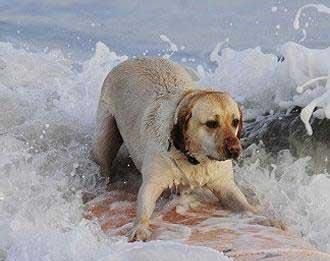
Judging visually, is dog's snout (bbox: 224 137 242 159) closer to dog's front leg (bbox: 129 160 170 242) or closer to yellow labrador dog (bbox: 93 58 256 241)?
yellow labrador dog (bbox: 93 58 256 241)

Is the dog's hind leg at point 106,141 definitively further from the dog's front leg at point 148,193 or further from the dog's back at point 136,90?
the dog's front leg at point 148,193

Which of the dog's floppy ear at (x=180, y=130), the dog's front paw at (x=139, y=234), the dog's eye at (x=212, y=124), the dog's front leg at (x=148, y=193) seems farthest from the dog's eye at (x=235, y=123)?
the dog's front paw at (x=139, y=234)

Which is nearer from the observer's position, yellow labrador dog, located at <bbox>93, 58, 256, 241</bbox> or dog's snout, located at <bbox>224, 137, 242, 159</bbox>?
dog's snout, located at <bbox>224, 137, 242, 159</bbox>

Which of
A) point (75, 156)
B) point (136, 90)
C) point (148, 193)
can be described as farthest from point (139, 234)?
point (75, 156)

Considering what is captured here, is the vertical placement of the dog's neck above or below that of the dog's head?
below

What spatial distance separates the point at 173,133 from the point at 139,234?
1.07 metres

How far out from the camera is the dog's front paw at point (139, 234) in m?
6.40

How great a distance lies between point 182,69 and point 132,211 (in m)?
1.78

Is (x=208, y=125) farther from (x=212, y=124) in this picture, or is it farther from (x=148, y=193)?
(x=148, y=193)

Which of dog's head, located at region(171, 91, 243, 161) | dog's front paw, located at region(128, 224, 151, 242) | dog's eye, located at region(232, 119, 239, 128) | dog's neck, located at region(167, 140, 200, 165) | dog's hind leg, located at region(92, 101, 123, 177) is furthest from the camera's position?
dog's hind leg, located at region(92, 101, 123, 177)

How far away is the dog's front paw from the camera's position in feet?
21.0

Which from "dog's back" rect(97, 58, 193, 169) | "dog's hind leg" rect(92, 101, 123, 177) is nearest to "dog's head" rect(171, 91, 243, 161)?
"dog's back" rect(97, 58, 193, 169)

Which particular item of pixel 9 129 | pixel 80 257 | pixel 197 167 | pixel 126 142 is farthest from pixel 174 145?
pixel 9 129

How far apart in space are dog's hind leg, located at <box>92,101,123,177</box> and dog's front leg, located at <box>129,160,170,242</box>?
134 centimetres
